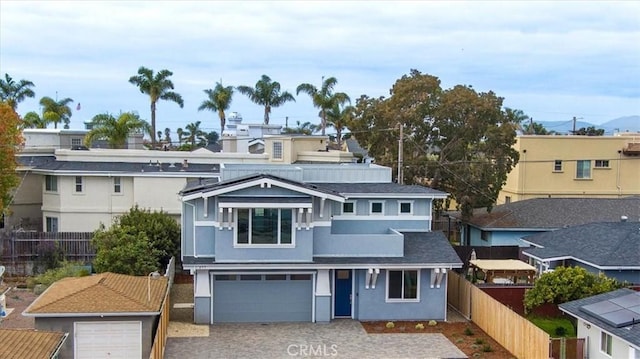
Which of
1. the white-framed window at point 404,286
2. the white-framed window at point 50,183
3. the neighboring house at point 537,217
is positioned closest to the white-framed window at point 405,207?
the white-framed window at point 404,286

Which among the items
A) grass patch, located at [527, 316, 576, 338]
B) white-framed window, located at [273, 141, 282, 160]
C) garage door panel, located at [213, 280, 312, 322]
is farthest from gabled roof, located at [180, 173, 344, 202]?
white-framed window, located at [273, 141, 282, 160]

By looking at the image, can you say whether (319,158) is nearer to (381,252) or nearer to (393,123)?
(393,123)

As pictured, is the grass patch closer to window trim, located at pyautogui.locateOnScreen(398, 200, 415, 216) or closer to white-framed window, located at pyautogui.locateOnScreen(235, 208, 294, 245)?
window trim, located at pyautogui.locateOnScreen(398, 200, 415, 216)

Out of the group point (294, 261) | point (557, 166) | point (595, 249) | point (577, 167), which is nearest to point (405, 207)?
point (294, 261)

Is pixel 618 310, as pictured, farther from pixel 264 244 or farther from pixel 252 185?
pixel 252 185

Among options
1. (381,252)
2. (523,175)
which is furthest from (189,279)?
(523,175)

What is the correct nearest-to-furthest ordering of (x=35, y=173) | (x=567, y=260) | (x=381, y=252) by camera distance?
1. (x=381, y=252)
2. (x=567, y=260)
3. (x=35, y=173)
